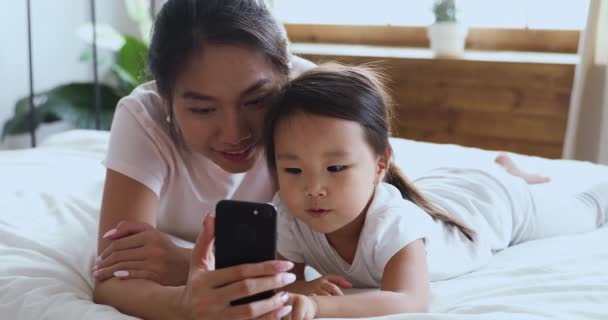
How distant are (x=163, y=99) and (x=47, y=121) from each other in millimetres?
1857

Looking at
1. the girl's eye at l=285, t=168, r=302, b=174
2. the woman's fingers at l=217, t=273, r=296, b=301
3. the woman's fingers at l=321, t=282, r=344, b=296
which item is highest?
the girl's eye at l=285, t=168, r=302, b=174

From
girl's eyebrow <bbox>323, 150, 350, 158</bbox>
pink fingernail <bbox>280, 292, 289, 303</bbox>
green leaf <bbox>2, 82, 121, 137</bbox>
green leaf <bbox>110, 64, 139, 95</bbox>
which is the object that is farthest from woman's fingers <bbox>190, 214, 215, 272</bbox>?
green leaf <bbox>110, 64, 139, 95</bbox>

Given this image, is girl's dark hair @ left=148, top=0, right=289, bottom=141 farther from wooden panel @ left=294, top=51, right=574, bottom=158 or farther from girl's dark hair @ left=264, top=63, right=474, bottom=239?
wooden panel @ left=294, top=51, right=574, bottom=158

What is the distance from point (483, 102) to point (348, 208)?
1.84 m

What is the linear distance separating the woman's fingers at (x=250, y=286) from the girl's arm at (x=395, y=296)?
11 centimetres

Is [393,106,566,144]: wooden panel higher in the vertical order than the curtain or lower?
lower

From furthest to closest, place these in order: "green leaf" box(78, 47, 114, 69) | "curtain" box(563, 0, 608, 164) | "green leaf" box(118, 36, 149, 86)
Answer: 1. "green leaf" box(118, 36, 149, 86)
2. "green leaf" box(78, 47, 114, 69)
3. "curtain" box(563, 0, 608, 164)

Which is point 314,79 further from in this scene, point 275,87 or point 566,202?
point 566,202

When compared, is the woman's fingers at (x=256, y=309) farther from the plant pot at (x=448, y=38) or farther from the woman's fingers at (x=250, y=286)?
the plant pot at (x=448, y=38)

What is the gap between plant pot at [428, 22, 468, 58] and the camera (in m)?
2.75

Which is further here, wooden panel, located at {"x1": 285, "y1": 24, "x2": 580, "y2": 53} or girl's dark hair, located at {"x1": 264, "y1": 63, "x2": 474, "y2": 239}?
wooden panel, located at {"x1": 285, "y1": 24, "x2": 580, "y2": 53}

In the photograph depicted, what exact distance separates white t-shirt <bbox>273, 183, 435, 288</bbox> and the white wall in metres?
1.88

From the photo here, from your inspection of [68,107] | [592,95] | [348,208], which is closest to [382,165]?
[348,208]

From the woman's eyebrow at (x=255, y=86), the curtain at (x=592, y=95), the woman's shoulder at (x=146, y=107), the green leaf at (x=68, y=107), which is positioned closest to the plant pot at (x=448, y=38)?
the curtain at (x=592, y=95)
